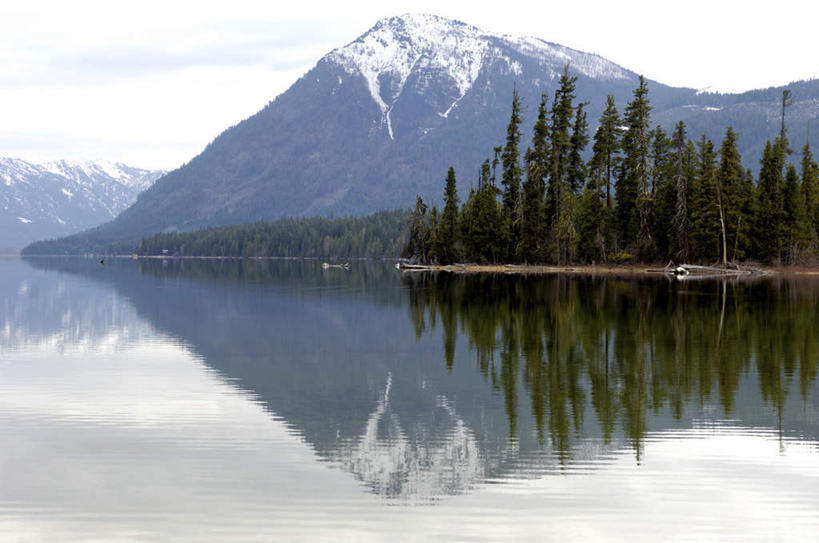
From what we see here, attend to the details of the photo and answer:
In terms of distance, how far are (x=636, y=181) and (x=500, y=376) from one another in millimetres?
96673

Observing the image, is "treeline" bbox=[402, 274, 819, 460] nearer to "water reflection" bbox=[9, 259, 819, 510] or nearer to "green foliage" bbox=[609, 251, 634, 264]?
"water reflection" bbox=[9, 259, 819, 510]

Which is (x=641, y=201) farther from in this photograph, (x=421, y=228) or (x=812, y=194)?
(x=421, y=228)

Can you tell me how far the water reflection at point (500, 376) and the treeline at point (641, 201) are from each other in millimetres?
58568

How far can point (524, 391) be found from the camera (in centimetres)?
2356

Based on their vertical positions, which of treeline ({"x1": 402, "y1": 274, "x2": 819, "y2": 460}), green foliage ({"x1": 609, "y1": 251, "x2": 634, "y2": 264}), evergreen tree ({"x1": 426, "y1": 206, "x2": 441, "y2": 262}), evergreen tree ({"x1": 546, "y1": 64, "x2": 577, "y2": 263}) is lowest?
treeline ({"x1": 402, "y1": 274, "x2": 819, "y2": 460})

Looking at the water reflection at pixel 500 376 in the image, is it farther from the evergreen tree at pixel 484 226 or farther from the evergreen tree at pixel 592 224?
the evergreen tree at pixel 484 226

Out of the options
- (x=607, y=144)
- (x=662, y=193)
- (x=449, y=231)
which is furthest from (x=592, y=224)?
(x=449, y=231)

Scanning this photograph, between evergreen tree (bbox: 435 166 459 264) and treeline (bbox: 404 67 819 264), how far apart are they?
9718mm

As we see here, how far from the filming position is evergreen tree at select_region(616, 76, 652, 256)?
373ft

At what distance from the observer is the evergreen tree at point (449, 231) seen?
140875 mm


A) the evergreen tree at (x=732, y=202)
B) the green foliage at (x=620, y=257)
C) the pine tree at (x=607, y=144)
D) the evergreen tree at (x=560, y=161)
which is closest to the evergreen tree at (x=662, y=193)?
the green foliage at (x=620, y=257)

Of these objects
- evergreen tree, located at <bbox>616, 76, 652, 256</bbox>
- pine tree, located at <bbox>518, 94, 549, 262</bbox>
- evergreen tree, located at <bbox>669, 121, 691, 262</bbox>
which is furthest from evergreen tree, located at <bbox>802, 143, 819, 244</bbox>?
pine tree, located at <bbox>518, 94, 549, 262</bbox>

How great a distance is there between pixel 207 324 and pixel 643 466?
3465 centimetres

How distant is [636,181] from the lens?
4596 inches
